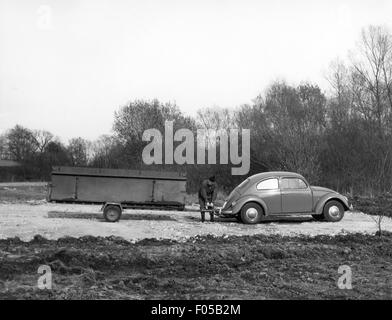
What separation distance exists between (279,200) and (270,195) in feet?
1.10

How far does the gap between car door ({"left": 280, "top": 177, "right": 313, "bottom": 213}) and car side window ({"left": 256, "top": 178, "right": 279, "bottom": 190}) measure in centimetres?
20

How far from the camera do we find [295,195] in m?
17.7

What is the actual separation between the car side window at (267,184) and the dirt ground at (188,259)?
4.29ft

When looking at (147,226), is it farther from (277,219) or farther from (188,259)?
(188,259)

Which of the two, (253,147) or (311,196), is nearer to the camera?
(311,196)

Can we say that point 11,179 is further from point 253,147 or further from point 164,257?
point 164,257

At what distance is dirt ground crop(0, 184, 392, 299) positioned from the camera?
26.1 feet

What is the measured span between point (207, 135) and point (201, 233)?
41816 mm

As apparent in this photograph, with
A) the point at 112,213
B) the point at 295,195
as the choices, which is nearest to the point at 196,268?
the point at 112,213

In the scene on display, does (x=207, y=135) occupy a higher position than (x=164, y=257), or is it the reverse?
(x=207, y=135)

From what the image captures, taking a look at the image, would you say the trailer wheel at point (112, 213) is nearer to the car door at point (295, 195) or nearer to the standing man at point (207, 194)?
the standing man at point (207, 194)

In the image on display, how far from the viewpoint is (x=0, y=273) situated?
8.81 m
